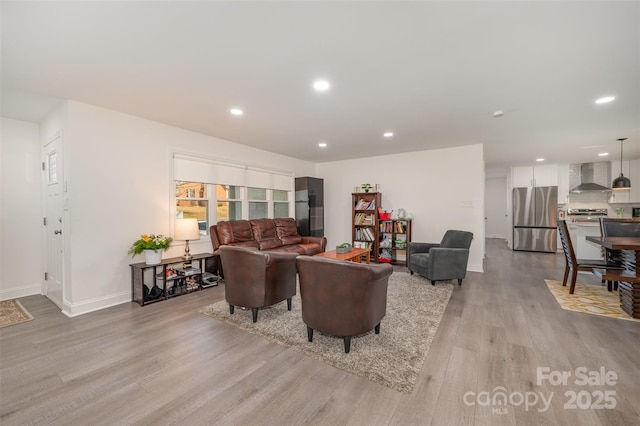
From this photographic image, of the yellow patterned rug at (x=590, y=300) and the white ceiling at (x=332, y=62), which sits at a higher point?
the white ceiling at (x=332, y=62)

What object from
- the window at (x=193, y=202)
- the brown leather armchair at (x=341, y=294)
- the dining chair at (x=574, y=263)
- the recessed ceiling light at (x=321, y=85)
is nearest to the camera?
the brown leather armchair at (x=341, y=294)

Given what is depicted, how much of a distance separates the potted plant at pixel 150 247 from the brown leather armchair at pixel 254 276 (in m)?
1.24

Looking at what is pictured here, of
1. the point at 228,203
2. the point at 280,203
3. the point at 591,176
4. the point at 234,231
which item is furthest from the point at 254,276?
the point at 591,176

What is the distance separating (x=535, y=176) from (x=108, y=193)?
10.3 meters

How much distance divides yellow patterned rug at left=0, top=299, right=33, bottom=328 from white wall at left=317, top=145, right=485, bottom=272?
5.72 m

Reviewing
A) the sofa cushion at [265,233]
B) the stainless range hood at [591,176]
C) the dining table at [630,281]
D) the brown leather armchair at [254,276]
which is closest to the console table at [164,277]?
the sofa cushion at [265,233]

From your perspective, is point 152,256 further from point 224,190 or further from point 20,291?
point 20,291

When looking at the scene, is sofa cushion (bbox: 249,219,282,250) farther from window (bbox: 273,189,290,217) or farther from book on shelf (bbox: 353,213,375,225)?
book on shelf (bbox: 353,213,375,225)

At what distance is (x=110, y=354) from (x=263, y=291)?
1.42m

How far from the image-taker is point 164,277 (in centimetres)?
361

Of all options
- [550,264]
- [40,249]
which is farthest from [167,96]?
[550,264]

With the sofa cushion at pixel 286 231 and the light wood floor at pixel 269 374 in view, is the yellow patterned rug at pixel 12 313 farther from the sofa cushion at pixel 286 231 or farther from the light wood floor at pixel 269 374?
the sofa cushion at pixel 286 231

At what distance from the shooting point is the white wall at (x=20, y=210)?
146 inches

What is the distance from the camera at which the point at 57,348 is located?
2.42 metres
